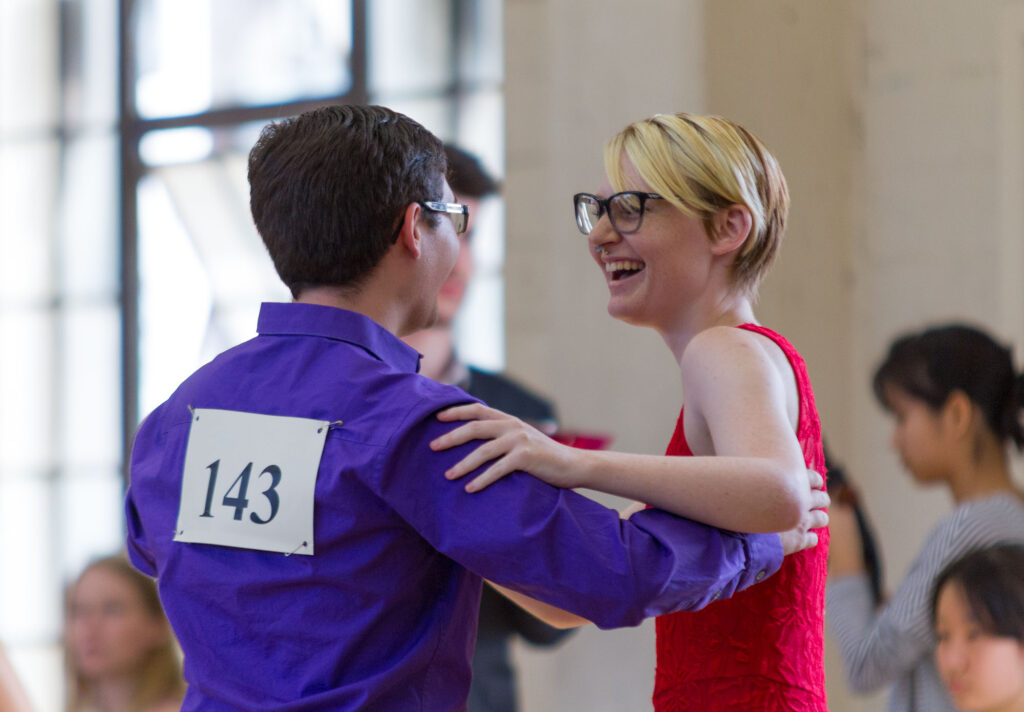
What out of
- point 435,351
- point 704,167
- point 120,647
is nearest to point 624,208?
point 704,167

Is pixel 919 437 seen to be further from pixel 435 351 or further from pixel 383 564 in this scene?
pixel 383 564

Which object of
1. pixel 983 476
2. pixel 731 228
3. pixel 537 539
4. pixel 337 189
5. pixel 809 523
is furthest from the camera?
pixel 983 476

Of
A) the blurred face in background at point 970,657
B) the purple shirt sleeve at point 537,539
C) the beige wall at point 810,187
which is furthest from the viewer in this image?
the beige wall at point 810,187

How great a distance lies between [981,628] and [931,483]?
1.43ft

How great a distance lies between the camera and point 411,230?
144 centimetres

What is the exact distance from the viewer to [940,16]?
4.03 metres

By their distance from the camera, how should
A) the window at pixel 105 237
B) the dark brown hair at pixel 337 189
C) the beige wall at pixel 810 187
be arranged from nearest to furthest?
the dark brown hair at pixel 337 189 → the beige wall at pixel 810 187 → the window at pixel 105 237

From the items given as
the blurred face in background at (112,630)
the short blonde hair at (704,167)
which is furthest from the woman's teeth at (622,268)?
the blurred face in background at (112,630)

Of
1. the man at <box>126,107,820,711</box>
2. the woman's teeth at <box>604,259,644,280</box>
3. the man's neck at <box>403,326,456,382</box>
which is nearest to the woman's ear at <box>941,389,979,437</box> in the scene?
the man's neck at <box>403,326,456,382</box>

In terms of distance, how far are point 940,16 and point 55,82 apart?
3.57 m

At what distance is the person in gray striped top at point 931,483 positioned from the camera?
2.84 m

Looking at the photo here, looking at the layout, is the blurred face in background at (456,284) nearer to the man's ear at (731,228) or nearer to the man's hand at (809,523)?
the man's ear at (731,228)

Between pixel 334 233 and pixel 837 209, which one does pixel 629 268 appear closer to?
pixel 334 233

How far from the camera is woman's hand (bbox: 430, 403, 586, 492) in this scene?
1.31 metres
